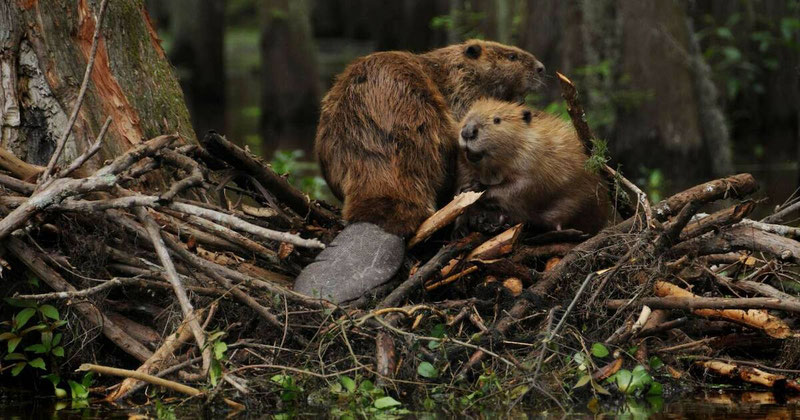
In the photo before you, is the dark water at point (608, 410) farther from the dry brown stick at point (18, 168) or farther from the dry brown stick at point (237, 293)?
the dry brown stick at point (18, 168)

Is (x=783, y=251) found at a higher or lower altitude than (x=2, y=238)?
lower

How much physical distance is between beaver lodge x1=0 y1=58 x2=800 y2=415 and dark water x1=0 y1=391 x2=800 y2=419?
0.26 feet

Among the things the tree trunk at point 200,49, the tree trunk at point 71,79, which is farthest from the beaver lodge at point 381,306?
the tree trunk at point 200,49

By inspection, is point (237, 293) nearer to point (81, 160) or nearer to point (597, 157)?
point (81, 160)

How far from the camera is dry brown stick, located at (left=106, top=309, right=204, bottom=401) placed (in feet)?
14.0

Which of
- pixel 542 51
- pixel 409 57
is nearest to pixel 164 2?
pixel 542 51

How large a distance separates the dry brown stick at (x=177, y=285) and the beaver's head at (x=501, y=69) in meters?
2.12

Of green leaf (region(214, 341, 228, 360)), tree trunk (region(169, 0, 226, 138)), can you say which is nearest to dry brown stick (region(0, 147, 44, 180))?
green leaf (region(214, 341, 228, 360))

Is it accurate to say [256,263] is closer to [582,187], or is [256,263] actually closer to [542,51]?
[582,187]

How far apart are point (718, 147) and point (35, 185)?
28.3ft

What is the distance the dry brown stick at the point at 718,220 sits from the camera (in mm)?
4664

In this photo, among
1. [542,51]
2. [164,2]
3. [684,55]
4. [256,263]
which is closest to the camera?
[256,263]

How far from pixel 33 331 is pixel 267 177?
1.20 meters

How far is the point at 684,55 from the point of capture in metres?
11.4
